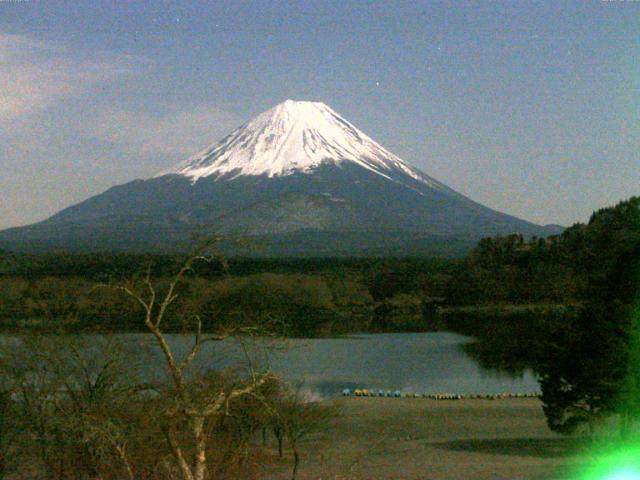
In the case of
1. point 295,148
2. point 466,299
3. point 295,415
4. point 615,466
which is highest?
point 295,148

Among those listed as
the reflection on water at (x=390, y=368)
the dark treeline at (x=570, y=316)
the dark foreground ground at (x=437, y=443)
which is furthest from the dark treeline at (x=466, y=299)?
the dark foreground ground at (x=437, y=443)

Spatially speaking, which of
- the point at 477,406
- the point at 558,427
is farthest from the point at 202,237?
the point at 477,406

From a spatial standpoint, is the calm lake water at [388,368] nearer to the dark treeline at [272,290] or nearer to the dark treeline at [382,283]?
the dark treeline at [272,290]

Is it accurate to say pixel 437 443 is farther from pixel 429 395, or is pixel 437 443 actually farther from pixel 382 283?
pixel 382 283

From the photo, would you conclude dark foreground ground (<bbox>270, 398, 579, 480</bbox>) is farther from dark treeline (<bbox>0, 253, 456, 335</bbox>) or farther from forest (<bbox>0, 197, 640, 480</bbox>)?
dark treeline (<bbox>0, 253, 456, 335</bbox>)

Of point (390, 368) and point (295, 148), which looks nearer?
point (390, 368)

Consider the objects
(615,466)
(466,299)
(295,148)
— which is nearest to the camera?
(615,466)

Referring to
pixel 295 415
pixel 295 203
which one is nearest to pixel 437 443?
pixel 295 415

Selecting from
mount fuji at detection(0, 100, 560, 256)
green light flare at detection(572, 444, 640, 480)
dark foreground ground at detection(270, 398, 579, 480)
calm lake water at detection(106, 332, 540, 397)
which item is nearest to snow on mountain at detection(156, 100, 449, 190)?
mount fuji at detection(0, 100, 560, 256)
